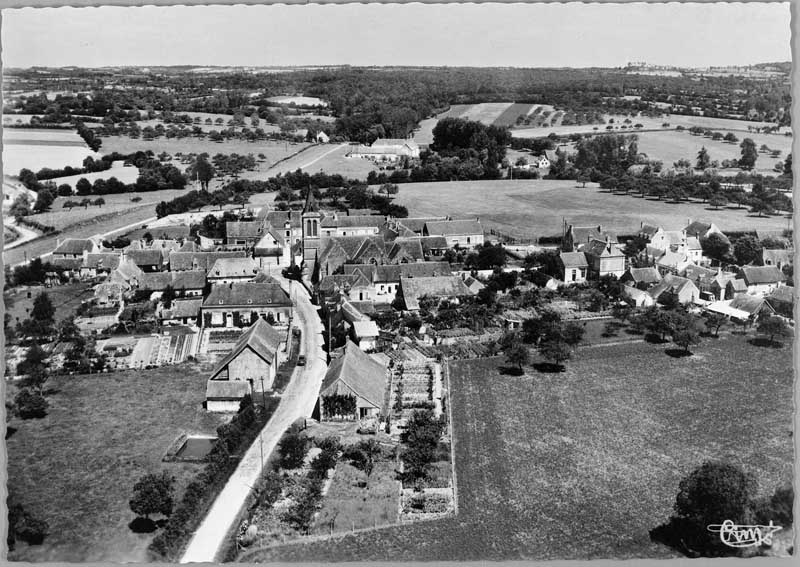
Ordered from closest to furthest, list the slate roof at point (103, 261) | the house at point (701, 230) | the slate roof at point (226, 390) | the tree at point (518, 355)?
the slate roof at point (226, 390) < the tree at point (518, 355) < the slate roof at point (103, 261) < the house at point (701, 230)

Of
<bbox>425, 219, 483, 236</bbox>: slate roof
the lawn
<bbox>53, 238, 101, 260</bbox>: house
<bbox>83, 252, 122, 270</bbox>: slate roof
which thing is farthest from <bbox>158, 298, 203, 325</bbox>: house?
<bbox>425, 219, 483, 236</bbox>: slate roof

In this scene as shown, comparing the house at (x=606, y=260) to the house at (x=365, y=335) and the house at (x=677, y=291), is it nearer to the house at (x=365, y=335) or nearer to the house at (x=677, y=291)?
the house at (x=677, y=291)

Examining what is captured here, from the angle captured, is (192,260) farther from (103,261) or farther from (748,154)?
(748,154)

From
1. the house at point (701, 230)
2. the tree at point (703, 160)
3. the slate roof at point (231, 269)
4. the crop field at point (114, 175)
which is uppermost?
the tree at point (703, 160)

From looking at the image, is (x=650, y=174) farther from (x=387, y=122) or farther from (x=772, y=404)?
(x=772, y=404)

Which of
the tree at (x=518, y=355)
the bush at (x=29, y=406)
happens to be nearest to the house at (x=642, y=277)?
the tree at (x=518, y=355)

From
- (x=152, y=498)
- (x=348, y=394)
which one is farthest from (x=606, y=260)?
(x=152, y=498)
